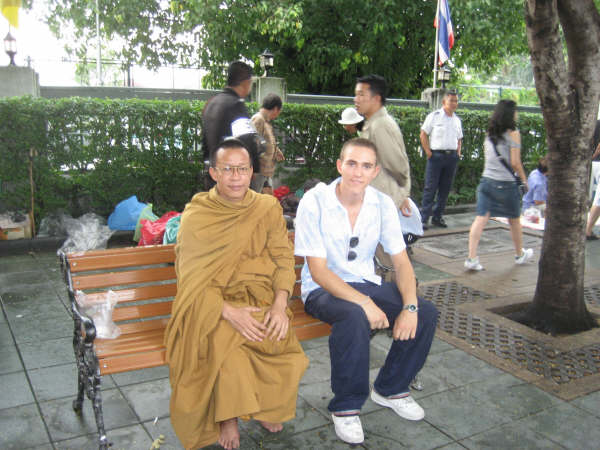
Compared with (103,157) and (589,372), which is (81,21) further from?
(589,372)

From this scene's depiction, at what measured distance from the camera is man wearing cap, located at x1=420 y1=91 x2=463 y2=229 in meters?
8.43

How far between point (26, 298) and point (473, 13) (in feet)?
46.4

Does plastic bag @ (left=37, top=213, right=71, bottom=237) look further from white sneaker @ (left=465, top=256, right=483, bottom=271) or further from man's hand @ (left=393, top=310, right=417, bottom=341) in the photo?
man's hand @ (left=393, top=310, right=417, bottom=341)

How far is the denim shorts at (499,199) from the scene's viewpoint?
6.23m

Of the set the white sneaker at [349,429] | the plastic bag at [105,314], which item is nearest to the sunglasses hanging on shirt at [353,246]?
the white sneaker at [349,429]

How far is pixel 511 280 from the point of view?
5.97m

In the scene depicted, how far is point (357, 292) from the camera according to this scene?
3131 millimetres

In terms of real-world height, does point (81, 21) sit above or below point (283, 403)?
above

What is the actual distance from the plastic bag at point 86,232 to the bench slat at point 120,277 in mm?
3897

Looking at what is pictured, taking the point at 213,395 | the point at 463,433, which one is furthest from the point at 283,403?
the point at 463,433

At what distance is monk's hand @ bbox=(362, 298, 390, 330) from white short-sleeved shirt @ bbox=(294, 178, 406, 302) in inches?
12.9

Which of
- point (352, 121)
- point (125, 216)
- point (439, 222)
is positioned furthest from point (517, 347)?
point (125, 216)

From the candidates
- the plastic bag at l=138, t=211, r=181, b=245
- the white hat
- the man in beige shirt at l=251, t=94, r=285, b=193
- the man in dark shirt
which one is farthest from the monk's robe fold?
the white hat

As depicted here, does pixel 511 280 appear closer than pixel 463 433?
No
